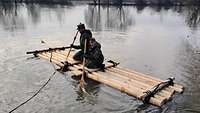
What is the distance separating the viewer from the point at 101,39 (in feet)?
72.4

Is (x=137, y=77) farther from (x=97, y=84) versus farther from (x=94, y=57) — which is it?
(x=94, y=57)

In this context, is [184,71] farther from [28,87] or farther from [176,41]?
[176,41]

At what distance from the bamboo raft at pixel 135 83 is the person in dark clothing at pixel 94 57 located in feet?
1.02

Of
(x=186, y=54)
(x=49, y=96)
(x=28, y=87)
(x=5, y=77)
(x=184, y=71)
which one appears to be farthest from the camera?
(x=186, y=54)

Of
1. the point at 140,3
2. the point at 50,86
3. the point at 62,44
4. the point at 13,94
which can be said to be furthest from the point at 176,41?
the point at 140,3

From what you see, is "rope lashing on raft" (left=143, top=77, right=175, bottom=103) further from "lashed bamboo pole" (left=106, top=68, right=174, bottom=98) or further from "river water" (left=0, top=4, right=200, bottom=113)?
"river water" (left=0, top=4, right=200, bottom=113)

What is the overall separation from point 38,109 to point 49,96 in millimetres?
1107

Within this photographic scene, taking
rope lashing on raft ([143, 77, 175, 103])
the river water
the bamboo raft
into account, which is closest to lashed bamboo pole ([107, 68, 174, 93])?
the bamboo raft

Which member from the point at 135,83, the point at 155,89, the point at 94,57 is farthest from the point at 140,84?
the point at 94,57

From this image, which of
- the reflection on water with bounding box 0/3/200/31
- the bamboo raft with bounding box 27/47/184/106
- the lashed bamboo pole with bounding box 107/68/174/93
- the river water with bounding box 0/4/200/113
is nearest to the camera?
the bamboo raft with bounding box 27/47/184/106

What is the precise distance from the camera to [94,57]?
41.6ft

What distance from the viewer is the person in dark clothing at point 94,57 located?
1268 centimetres

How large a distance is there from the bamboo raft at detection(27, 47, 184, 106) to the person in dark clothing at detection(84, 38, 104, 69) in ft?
1.02

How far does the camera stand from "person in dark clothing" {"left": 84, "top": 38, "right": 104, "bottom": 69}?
12.7 metres
